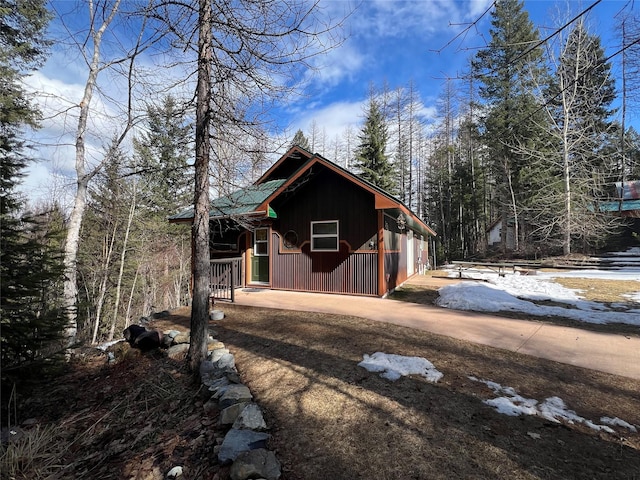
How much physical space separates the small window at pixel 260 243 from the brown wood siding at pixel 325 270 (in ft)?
1.79

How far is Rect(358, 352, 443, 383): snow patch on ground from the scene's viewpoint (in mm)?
3461

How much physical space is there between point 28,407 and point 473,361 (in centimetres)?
600

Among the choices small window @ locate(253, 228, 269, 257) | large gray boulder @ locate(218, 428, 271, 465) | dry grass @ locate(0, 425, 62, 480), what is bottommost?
dry grass @ locate(0, 425, 62, 480)

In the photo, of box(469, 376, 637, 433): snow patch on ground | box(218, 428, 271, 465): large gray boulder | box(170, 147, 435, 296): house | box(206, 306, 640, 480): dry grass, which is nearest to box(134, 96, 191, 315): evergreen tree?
box(170, 147, 435, 296): house

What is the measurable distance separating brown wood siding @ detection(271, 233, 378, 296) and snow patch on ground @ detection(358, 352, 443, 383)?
4540 mm

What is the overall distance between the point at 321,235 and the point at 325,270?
44.1 inches

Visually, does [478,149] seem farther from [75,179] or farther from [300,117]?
[75,179]

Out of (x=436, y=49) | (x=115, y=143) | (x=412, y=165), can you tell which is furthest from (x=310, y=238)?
(x=412, y=165)

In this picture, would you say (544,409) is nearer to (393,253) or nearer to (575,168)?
(393,253)

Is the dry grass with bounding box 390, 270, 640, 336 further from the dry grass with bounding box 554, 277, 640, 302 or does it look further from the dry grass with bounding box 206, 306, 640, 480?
the dry grass with bounding box 206, 306, 640, 480

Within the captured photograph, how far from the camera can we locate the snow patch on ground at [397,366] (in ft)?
11.4

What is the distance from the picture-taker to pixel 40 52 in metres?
8.08

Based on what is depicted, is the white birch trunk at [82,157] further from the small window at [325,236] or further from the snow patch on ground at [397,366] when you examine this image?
the snow patch on ground at [397,366]

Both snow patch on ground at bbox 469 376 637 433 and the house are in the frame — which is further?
the house
